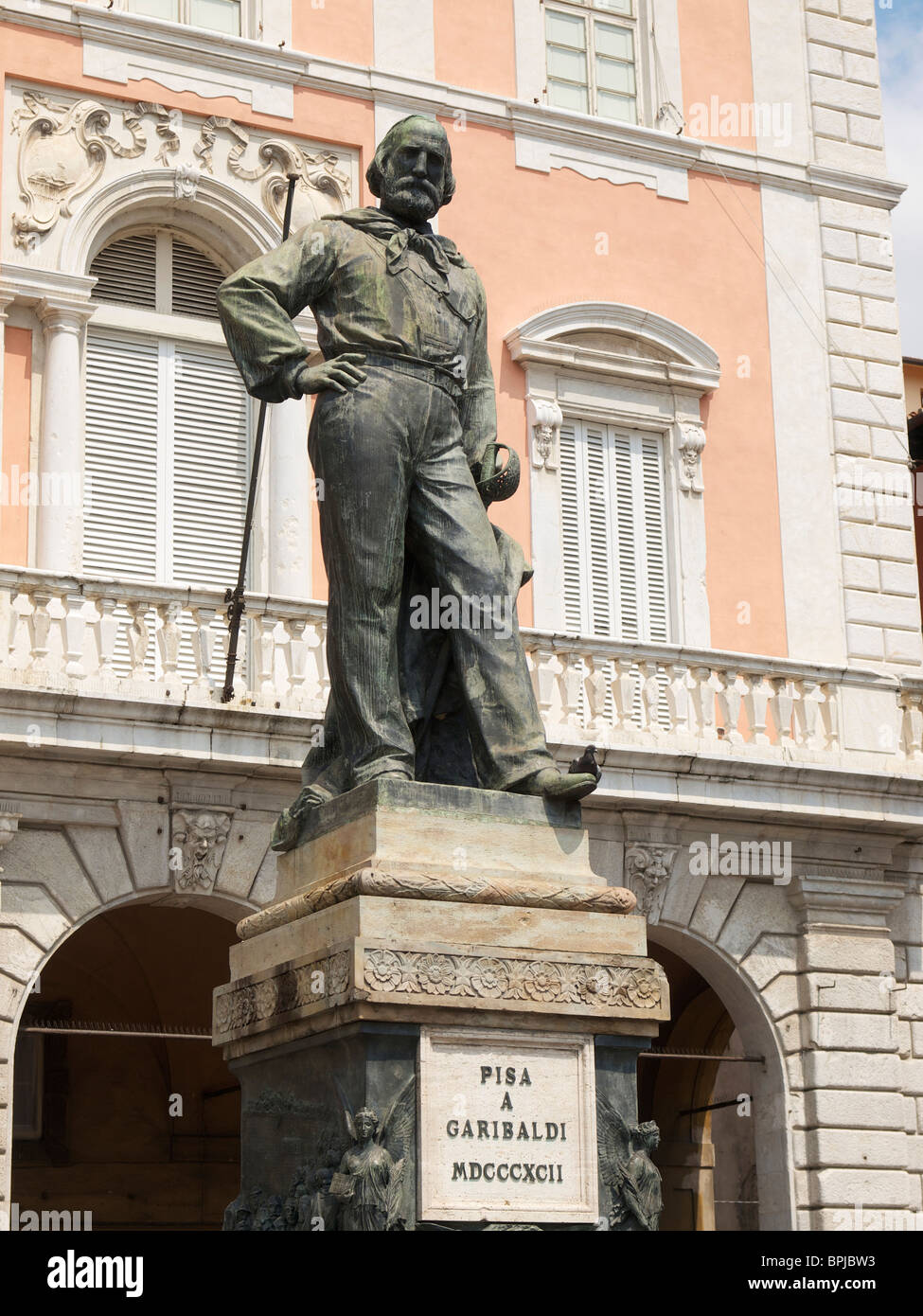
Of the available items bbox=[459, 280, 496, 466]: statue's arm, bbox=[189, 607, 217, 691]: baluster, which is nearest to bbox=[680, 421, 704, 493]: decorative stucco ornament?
bbox=[189, 607, 217, 691]: baluster

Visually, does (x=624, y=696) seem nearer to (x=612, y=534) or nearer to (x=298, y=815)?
(x=612, y=534)

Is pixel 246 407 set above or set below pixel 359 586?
above

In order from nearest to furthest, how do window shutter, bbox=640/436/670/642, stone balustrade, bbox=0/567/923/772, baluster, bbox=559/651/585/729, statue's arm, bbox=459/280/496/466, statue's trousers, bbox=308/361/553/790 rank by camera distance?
statue's trousers, bbox=308/361/553/790
statue's arm, bbox=459/280/496/466
stone balustrade, bbox=0/567/923/772
baluster, bbox=559/651/585/729
window shutter, bbox=640/436/670/642

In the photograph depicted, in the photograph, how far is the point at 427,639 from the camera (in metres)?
7.39

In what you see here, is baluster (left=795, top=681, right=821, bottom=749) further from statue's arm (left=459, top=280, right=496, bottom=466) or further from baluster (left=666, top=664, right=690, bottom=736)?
statue's arm (left=459, top=280, right=496, bottom=466)

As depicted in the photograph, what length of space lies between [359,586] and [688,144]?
13.0 meters

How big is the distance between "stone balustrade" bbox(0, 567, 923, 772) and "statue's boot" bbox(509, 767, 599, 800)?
799cm

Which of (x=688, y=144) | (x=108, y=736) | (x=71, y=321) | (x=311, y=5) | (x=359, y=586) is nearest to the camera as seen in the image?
(x=359, y=586)

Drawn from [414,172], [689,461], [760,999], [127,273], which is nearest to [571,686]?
[760,999]

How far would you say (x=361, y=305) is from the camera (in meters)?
7.45

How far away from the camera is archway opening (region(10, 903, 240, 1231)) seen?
60.9 ft
